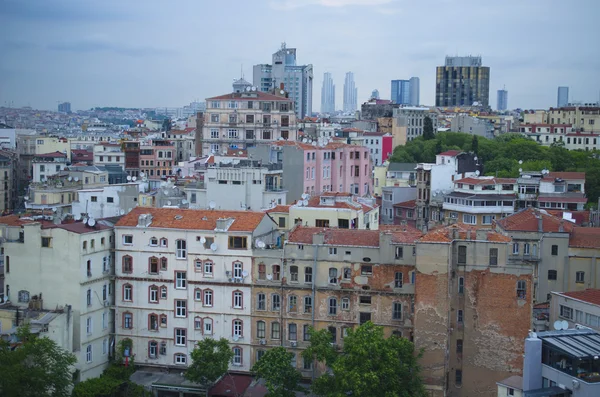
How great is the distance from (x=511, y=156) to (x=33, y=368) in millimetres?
61928

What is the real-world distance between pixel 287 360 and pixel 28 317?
1028cm

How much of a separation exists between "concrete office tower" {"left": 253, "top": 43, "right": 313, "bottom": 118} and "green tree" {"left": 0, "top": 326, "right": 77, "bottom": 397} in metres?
138

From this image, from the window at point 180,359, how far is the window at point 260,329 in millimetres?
3391

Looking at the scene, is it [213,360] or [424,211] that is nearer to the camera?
[213,360]

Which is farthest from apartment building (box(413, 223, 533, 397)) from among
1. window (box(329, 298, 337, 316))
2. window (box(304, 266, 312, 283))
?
window (box(304, 266, 312, 283))

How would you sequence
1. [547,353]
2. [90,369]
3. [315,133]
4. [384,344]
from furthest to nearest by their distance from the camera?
1. [315,133]
2. [90,369]
3. [384,344]
4. [547,353]

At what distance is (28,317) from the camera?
120 feet

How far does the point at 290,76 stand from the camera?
599 ft

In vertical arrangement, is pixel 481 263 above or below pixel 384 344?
above

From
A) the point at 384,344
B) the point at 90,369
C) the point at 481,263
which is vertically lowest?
the point at 90,369

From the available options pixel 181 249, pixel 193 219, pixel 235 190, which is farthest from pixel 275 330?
pixel 235 190

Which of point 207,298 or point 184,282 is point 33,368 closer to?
point 184,282

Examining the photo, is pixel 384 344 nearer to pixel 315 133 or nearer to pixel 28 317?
pixel 28 317

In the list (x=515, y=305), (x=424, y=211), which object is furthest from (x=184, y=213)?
(x=424, y=211)
